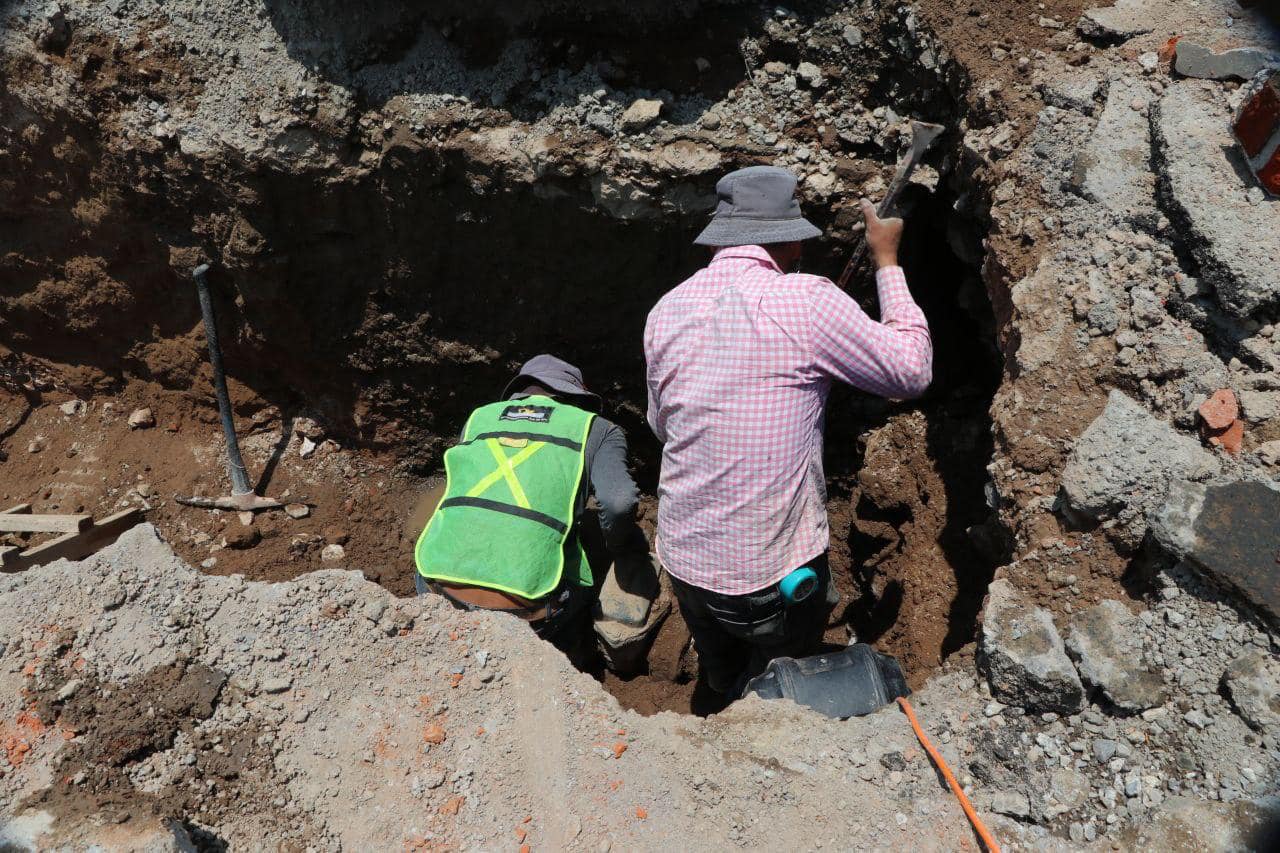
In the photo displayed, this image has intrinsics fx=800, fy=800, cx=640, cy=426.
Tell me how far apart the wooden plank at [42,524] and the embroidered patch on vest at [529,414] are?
8.49ft

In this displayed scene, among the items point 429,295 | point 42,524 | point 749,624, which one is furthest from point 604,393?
point 42,524

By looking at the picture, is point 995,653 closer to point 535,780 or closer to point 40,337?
point 535,780

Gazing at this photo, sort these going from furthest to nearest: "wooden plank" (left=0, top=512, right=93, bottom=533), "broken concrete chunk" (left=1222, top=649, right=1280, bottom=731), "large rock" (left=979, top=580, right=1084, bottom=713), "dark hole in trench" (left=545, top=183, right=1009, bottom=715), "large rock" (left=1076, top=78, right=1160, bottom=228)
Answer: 1. "wooden plank" (left=0, top=512, right=93, bottom=533)
2. "dark hole in trench" (left=545, top=183, right=1009, bottom=715)
3. "large rock" (left=1076, top=78, right=1160, bottom=228)
4. "large rock" (left=979, top=580, right=1084, bottom=713)
5. "broken concrete chunk" (left=1222, top=649, right=1280, bottom=731)

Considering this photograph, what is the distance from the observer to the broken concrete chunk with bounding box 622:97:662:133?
3.16 metres

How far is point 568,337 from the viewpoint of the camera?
404cm

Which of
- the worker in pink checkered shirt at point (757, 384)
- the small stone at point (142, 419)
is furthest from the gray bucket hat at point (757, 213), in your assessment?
the small stone at point (142, 419)

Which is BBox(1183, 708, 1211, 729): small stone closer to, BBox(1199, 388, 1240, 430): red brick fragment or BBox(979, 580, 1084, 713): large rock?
BBox(979, 580, 1084, 713): large rock

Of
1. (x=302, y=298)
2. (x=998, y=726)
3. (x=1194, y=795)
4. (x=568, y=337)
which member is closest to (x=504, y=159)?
(x=568, y=337)

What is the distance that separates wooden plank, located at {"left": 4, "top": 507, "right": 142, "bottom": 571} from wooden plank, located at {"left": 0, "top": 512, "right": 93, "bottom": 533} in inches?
1.9

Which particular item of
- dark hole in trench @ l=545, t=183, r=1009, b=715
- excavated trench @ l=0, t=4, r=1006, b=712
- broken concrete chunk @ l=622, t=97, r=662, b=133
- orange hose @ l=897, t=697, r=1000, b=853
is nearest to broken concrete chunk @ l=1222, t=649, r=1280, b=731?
orange hose @ l=897, t=697, r=1000, b=853

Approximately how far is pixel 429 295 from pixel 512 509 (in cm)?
166

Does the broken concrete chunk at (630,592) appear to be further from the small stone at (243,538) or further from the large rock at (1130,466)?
the large rock at (1130,466)

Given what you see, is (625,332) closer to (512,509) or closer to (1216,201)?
(512,509)

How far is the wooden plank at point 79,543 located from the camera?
12.1 feet
